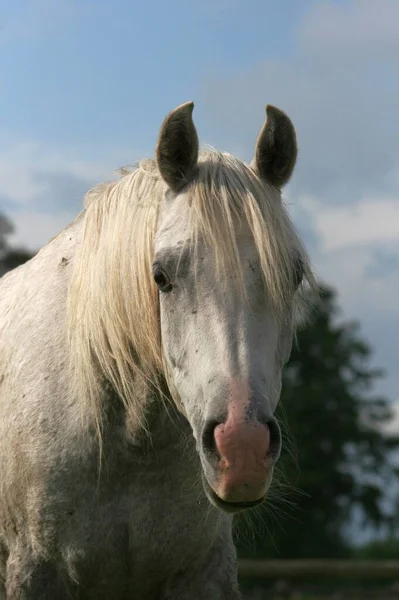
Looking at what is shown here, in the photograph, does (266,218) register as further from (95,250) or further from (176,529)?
(176,529)

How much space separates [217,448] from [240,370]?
27cm

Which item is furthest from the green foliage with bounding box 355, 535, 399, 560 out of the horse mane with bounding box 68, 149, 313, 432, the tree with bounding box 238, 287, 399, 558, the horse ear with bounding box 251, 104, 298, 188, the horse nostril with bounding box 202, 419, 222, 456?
the horse nostril with bounding box 202, 419, 222, 456

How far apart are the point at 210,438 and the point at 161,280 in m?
0.70

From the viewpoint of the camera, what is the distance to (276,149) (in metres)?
3.86

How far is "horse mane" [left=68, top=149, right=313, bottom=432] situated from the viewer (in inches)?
139

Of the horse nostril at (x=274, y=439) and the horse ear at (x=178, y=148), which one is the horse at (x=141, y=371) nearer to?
the horse ear at (x=178, y=148)

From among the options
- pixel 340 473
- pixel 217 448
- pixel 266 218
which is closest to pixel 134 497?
pixel 217 448

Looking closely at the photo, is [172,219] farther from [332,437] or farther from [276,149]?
[332,437]

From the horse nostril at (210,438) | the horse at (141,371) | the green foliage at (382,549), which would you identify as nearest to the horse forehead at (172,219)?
the horse at (141,371)

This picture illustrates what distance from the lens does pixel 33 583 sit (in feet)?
13.0

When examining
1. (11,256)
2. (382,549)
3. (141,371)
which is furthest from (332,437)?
(141,371)

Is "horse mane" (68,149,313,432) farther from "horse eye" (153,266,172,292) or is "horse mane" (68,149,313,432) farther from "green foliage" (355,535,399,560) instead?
"green foliage" (355,535,399,560)

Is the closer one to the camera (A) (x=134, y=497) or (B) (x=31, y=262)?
(A) (x=134, y=497)

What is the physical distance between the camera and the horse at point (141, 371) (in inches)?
136
